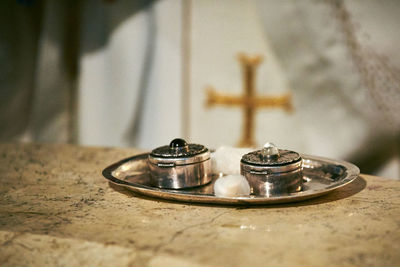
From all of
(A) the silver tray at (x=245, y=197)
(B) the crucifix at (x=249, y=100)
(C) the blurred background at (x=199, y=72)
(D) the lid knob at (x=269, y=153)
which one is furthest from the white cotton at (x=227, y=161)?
(B) the crucifix at (x=249, y=100)

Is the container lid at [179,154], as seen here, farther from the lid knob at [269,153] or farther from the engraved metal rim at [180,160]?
the lid knob at [269,153]

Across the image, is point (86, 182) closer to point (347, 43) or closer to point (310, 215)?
point (310, 215)

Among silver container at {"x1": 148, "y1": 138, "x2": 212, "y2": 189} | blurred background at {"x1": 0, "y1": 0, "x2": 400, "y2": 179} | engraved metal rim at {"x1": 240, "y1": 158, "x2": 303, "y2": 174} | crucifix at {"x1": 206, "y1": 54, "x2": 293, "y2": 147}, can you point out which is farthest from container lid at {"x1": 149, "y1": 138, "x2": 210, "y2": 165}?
crucifix at {"x1": 206, "y1": 54, "x2": 293, "y2": 147}

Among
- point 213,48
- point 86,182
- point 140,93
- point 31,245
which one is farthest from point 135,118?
point 31,245

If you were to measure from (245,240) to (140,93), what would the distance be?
6.11ft

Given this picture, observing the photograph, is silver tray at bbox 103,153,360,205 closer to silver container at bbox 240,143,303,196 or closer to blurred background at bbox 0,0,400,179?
silver container at bbox 240,143,303,196

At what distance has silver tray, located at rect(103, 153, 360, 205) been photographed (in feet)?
2.83

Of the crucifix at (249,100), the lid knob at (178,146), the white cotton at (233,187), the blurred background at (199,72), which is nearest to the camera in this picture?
the white cotton at (233,187)

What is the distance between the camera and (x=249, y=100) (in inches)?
85.8

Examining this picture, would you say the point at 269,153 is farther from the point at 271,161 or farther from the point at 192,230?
the point at 192,230

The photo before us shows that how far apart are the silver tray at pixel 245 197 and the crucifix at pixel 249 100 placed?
1.06m

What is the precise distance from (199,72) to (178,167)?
1.39 m

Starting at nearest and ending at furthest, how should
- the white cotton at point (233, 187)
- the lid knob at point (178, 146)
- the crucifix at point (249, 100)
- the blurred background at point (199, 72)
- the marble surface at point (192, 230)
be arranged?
the marble surface at point (192, 230) < the white cotton at point (233, 187) < the lid knob at point (178, 146) < the blurred background at point (199, 72) < the crucifix at point (249, 100)

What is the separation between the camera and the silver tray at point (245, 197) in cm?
86
